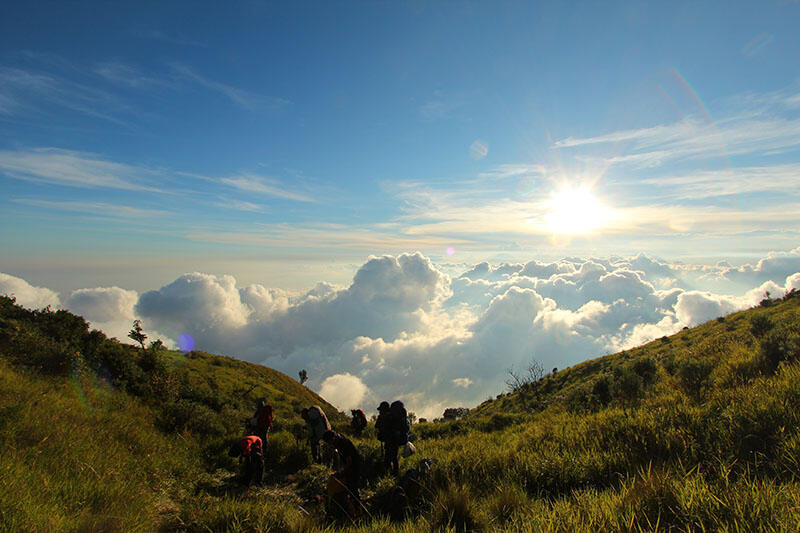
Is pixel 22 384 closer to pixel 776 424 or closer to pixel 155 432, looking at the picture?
pixel 155 432

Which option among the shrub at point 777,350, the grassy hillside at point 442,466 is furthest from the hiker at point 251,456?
the shrub at point 777,350

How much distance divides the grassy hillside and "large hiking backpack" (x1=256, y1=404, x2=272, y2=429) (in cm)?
115

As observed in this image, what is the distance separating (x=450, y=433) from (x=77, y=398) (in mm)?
13461

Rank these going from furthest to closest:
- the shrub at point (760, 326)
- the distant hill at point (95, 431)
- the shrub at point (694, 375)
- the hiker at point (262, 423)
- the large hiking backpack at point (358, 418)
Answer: the shrub at point (760, 326) → the large hiking backpack at point (358, 418) → the hiker at point (262, 423) → the shrub at point (694, 375) → the distant hill at point (95, 431)

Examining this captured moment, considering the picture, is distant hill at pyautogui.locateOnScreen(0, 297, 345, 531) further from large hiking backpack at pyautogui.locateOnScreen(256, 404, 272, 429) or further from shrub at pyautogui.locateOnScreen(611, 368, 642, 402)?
shrub at pyautogui.locateOnScreen(611, 368, 642, 402)

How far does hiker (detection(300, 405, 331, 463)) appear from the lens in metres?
9.69

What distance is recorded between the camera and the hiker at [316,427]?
9688 millimetres

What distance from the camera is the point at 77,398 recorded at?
907cm

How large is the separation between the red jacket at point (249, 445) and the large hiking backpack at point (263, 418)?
70.9 inches

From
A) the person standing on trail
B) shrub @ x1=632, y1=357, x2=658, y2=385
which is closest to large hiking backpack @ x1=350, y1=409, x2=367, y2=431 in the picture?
the person standing on trail

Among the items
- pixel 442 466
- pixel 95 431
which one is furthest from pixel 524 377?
pixel 95 431

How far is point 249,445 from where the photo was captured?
7.80 metres

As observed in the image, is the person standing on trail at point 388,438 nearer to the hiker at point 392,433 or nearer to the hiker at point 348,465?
the hiker at point 392,433

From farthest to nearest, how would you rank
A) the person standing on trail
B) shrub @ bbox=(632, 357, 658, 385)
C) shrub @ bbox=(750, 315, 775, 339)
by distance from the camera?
shrub @ bbox=(750, 315, 775, 339) → shrub @ bbox=(632, 357, 658, 385) → the person standing on trail
